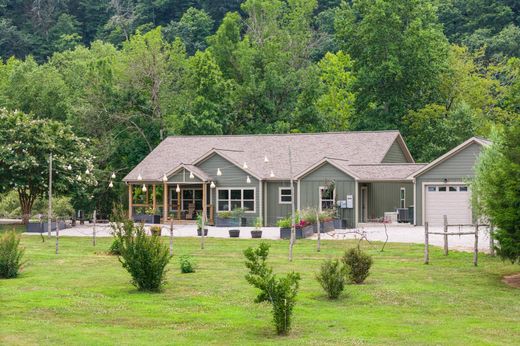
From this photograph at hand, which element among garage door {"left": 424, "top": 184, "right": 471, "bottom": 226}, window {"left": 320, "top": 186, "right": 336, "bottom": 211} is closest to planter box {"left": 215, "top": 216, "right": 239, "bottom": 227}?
window {"left": 320, "top": 186, "right": 336, "bottom": 211}

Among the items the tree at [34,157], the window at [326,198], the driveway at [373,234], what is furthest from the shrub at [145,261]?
the window at [326,198]

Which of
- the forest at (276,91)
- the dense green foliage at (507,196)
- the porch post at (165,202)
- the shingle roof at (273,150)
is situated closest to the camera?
the dense green foliage at (507,196)

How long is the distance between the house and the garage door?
0.25 ft

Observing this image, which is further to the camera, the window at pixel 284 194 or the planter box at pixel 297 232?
the window at pixel 284 194

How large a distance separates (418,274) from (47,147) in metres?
27.4

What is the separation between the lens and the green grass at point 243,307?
18.5 m

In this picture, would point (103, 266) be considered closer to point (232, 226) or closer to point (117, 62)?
point (232, 226)

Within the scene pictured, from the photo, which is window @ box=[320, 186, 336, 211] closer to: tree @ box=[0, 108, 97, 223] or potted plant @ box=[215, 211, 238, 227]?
potted plant @ box=[215, 211, 238, 227]

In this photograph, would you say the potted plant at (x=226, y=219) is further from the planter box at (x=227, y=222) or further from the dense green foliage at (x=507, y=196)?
the dense green foliage at (x=507, y=196)

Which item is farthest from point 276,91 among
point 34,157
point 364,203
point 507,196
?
point 507,196

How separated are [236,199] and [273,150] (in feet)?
14.7

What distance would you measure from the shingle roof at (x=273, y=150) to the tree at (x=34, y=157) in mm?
4610

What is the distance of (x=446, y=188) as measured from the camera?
48594 millimetres

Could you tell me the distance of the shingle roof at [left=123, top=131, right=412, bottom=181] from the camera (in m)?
53.6
